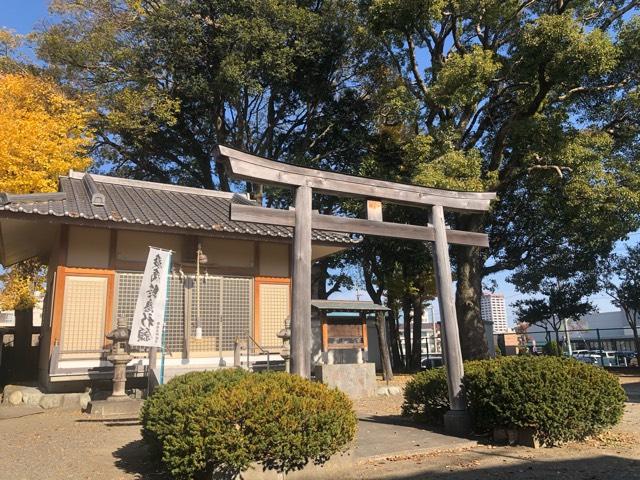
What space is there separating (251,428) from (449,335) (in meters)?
4.33

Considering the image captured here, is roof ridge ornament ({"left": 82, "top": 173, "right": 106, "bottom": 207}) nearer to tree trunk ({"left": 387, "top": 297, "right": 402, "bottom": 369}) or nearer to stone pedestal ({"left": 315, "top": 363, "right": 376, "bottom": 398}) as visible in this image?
stone pedestal ({"left": 315, "top": 363, "right": 376, "bottom": 398})

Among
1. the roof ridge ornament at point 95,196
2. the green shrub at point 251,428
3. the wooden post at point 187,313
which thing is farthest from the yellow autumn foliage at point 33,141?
the green shrub at point 251,428

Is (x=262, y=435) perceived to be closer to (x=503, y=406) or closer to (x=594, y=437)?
(x=503, y=406)

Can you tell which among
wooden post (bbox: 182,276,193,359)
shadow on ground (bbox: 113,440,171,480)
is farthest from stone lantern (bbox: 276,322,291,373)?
shadow on ground (bbox: 113,440,171,480)

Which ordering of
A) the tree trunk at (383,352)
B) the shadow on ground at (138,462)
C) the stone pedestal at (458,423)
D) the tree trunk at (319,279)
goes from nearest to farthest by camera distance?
the shadow on ground at (138,462)
the stone pedestal at (458,423)
the tree trunk at (383,352)
the tree trunk at (319,279)

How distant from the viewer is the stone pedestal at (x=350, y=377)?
1277 cm

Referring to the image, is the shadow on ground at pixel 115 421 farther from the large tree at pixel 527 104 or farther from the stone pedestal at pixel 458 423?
the large tree at pixel 527 104

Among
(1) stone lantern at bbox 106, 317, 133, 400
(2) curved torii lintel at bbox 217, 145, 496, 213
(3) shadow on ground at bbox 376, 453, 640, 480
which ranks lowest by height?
(3) shadow on ground at bbox 376, 453, 640, 480

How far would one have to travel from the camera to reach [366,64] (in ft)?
76.7

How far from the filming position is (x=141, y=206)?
13.3 m

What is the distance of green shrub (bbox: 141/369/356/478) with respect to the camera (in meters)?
5.01

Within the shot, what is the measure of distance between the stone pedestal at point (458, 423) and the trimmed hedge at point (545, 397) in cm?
10

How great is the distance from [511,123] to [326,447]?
46.2 ft

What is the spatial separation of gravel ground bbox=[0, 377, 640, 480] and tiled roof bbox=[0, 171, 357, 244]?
15.1 ft
